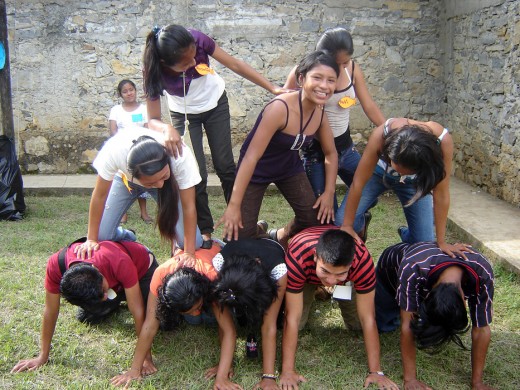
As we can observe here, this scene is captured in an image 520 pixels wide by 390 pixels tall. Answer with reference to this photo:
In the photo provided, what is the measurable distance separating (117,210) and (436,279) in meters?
1.78

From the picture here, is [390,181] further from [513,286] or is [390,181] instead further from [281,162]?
[513,286]

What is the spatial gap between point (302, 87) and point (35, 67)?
14.8ft

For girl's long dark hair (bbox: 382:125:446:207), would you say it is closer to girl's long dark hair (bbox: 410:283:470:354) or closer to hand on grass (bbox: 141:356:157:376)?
girl's long dark hair (bbox: 410:283:470:354)

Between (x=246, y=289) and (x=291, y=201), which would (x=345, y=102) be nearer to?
(x=291, y=201)

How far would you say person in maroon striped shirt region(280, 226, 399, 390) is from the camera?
96.4 inches

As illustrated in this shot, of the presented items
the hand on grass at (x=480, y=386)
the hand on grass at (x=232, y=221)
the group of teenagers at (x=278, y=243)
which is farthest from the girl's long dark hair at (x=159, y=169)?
the hand on grass at (x=480, y=386)

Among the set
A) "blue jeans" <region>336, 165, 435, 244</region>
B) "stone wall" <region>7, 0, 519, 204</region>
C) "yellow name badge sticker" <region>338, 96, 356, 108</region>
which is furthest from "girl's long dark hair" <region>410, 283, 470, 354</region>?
"stone wall" <region>7, 0, 519, 204</region>

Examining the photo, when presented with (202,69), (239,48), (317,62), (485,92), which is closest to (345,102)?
(317,62)

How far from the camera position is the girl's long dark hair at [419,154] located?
2.46 metres

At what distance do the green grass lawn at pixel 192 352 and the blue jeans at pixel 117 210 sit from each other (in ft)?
1.70

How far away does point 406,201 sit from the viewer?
3.10 meters

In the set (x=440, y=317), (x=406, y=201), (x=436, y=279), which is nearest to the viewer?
(x=440, y=317)

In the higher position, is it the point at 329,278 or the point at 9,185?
the point at 329,278

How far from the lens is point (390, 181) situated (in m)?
3.04
